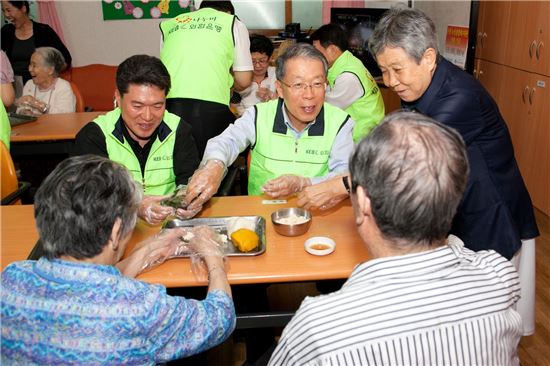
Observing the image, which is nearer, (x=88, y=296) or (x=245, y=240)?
(x=88, y=296)

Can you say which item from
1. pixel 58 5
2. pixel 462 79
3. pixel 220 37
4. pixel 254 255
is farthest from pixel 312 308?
pixel 58 5

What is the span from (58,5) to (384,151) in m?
→ 6.05

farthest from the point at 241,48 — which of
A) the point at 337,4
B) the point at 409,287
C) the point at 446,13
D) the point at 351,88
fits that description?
the point at 337,4

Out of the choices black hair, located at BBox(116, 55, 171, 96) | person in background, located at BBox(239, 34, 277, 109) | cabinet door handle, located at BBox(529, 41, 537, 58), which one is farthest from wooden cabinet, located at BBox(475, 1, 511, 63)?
black hair, located at BBox(116, 55, 171, 96)

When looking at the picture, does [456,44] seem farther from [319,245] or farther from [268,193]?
[319,245]

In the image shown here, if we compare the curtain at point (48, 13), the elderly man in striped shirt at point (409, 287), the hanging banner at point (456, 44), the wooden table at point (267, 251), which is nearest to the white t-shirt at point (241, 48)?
the wooden table at point (267, 251)

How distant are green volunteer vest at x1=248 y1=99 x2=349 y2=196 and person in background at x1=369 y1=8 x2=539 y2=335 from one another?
1.46ft

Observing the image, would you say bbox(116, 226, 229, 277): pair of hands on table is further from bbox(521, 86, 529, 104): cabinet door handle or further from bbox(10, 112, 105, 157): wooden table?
bbox(521, 86, 529, 104): cabinet door handle

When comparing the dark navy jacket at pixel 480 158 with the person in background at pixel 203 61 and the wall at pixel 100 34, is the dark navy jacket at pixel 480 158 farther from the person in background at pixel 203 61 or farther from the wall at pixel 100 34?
the wall at pixel 100 34

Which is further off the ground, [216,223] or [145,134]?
[145,134]

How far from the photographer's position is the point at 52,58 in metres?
3.95

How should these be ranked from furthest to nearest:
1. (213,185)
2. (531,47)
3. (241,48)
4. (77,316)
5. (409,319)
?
(531,47) → (241,48) → (213,185) → (77,316) → (409,319)

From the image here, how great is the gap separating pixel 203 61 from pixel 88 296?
2.14 m

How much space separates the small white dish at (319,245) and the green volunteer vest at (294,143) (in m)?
0.61
